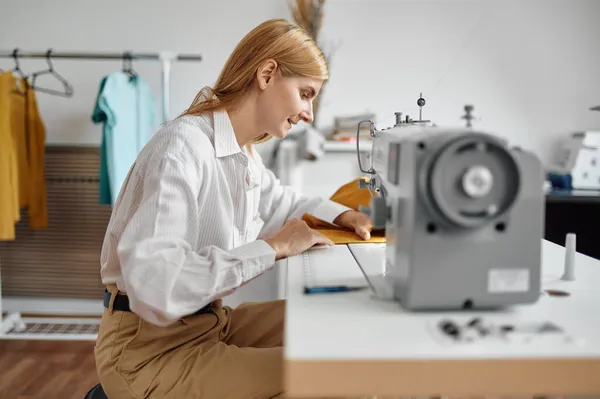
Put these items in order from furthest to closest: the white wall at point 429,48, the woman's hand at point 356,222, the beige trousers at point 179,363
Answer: the white wall at point 429,48
the woman's hand at point 356,222
the beige trousers at point 179,363

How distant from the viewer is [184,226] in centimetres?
109

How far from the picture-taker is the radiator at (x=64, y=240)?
3.68 m

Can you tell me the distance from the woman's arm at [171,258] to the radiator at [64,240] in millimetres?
2731

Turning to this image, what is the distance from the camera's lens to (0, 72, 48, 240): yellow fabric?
2936 millimetres

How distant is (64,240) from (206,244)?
277cm

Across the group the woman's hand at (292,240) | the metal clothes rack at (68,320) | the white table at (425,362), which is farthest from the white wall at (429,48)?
the white table at (425,362)

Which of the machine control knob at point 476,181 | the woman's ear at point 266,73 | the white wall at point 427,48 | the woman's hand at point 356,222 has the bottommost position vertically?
the woman's hand at point 356,222

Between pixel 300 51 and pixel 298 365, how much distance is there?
0.87 meters

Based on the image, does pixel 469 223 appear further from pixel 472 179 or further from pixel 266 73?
pixel 266 73

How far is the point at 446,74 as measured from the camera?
140 inches

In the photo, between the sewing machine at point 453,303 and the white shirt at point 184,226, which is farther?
the white shirt at point 184,226

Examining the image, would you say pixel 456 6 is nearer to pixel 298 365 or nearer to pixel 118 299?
pixel 118 299

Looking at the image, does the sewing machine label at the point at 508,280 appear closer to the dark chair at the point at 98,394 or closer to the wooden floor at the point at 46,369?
the dark chair at the point at 98,394

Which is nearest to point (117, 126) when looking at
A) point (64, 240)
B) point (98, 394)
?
point (64, 240)
